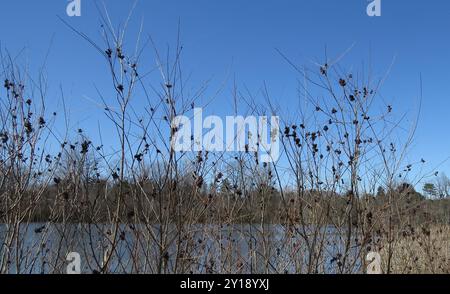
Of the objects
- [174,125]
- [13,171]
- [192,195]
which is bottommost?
[192,195]

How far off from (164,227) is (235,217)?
45.0 inches

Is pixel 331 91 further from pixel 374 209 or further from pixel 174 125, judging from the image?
pixel 174 125

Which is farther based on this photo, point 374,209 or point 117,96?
point 374,209

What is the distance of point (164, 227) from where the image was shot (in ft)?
10.0

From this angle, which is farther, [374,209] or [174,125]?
[374,209]

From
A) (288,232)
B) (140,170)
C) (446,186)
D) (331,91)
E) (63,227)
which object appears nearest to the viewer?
(140,170)

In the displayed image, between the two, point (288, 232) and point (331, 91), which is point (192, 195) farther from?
point (331, 91)
